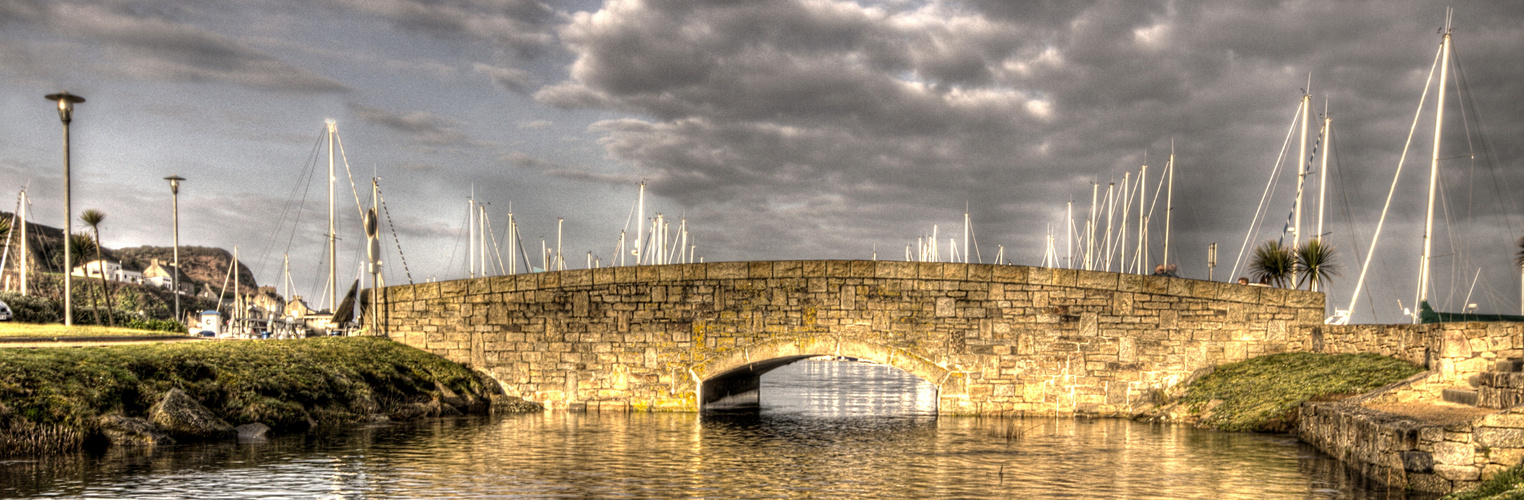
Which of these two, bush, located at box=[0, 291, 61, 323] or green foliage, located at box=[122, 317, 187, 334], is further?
bush, located at box=[0, 291, 61, 323]

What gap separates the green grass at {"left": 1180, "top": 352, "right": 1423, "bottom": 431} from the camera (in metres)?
20.3

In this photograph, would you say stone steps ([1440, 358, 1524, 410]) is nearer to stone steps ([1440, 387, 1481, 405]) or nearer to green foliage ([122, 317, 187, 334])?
stone steps ([1440, 387, 1481, 405])

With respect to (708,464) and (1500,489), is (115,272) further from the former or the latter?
(1500,489)

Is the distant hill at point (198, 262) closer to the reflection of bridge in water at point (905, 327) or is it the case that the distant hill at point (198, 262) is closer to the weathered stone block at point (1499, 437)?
Result: the reflection of bridge in water at point (905, 327)

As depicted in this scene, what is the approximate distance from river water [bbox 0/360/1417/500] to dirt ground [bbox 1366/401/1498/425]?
1.25 m

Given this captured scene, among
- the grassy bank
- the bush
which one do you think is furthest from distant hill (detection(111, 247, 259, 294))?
→ the grassy bank

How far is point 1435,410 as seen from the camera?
1533cm

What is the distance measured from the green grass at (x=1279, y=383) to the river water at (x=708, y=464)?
94 cm

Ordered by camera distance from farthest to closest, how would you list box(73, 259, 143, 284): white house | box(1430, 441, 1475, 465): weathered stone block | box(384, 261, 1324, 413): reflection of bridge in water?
1. box(73, 259, 143, 284): white house
2. box(384, 261, 1324, 413): reflection of bridge in water
3. box(1430, 441, 1475, 465): weathered stone block

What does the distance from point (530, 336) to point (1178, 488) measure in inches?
686

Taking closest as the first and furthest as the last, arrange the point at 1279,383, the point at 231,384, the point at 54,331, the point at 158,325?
the point at 231,384 < the point at 1279,383 < the point at 54,331 < the point at 158,325

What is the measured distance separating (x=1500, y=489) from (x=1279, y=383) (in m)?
12.5

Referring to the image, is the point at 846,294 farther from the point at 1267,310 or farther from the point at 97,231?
the point at 97,231

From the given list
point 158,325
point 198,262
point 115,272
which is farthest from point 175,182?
point 198,262
